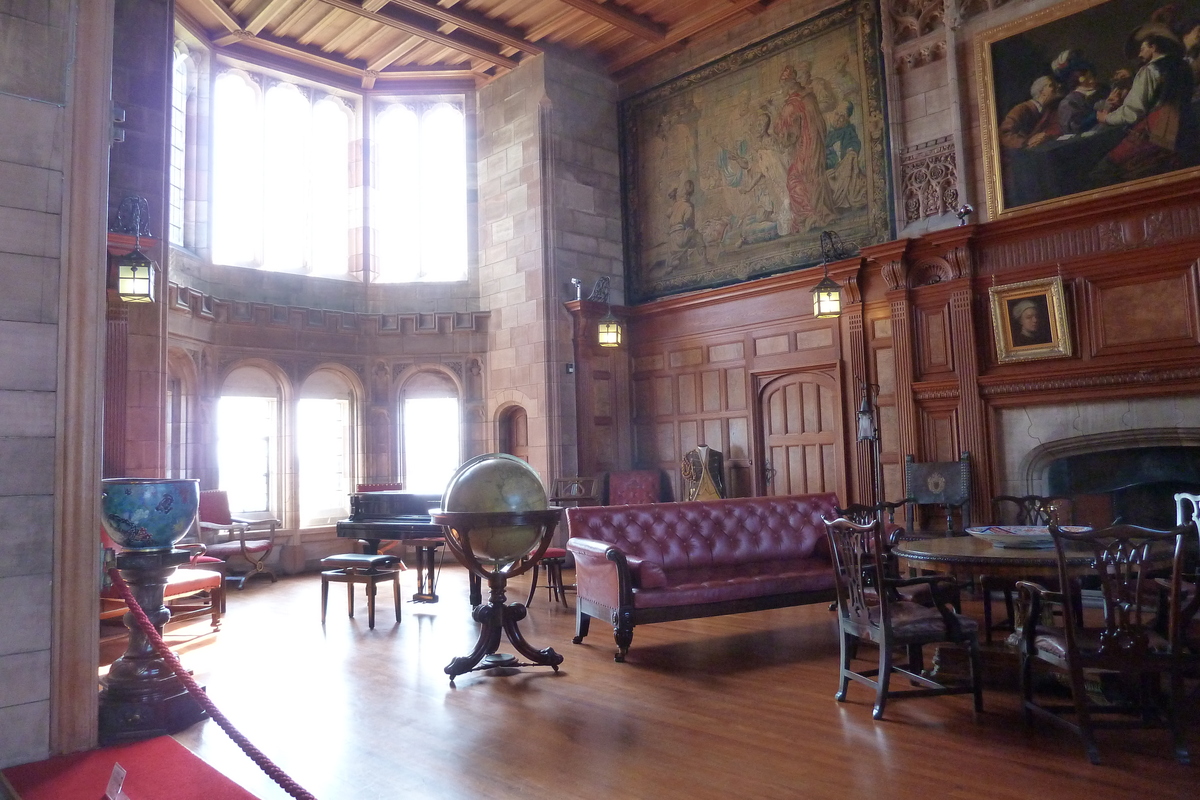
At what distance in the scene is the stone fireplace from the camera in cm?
690

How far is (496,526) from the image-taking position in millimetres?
4945

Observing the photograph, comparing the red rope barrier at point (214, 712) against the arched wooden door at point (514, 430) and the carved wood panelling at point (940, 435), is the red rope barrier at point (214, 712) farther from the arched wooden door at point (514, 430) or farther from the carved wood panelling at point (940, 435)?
the arched wooden door at point (514, 430)

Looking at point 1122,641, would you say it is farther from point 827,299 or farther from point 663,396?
point 663,396

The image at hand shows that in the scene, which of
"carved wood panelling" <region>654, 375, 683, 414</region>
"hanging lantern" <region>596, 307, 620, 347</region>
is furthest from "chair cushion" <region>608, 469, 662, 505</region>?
"hanging lantern" <region>596, 307, 620, 347</region>

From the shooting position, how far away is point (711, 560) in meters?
6.30

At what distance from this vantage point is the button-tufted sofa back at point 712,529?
612cm

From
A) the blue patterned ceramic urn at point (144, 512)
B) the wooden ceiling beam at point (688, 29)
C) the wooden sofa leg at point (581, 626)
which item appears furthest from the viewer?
the wooden ceiling beam at point (688, 29)

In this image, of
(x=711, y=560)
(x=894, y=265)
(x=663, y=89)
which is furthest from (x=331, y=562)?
(x=663, y=89)

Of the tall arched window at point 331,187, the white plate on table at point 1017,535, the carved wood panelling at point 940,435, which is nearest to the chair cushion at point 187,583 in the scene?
the white plate on table at point 1017,535

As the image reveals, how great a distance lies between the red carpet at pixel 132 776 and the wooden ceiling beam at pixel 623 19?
9.02 meters

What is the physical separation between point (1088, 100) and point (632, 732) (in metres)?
7.16

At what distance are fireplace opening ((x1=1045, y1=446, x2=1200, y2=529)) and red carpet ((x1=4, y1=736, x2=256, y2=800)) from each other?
23.9 feet

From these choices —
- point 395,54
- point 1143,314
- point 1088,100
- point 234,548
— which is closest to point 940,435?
point 1143,314

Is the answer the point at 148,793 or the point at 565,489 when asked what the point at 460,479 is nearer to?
the point at 148,793
